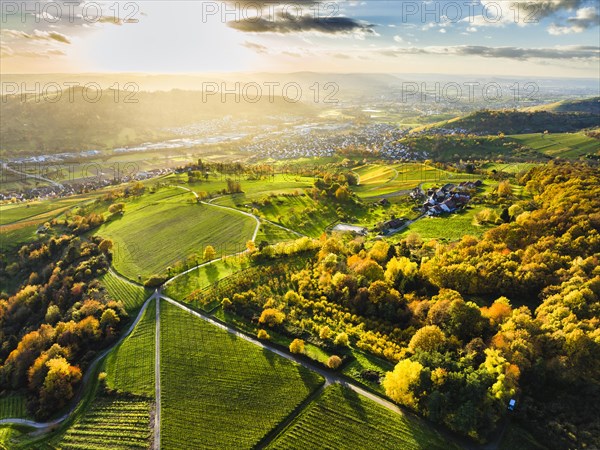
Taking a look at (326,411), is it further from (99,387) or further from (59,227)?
(59,227)

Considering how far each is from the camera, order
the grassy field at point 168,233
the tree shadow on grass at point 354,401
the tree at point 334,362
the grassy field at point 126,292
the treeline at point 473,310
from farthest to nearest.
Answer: the grassy field at point 168,233
the grassy field at point 126,292
the tree at point 334,362
the tree shadow on grass at point 354,401
the treeline at point 473,310

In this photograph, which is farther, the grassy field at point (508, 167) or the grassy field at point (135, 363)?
the grassy field at point (508, 167)

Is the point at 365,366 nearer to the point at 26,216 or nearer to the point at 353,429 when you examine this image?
the point at 353,429

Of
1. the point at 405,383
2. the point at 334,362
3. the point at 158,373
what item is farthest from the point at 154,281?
the point at 405,383

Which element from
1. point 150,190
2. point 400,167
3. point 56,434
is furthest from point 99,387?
point 400,167

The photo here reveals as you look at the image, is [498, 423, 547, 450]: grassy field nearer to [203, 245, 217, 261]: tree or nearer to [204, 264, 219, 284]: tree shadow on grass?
[204, 264, 219, 284]: tree shadow on grass

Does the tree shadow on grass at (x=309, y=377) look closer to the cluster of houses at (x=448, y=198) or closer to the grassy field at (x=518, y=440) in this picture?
the grassy field at (x=518, y=440)

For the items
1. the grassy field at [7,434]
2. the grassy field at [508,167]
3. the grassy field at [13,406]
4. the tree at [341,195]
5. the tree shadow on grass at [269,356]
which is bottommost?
the grassy field at [13,406]

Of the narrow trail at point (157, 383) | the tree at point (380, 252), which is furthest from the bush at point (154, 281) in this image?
the tree at point (380, 252)
